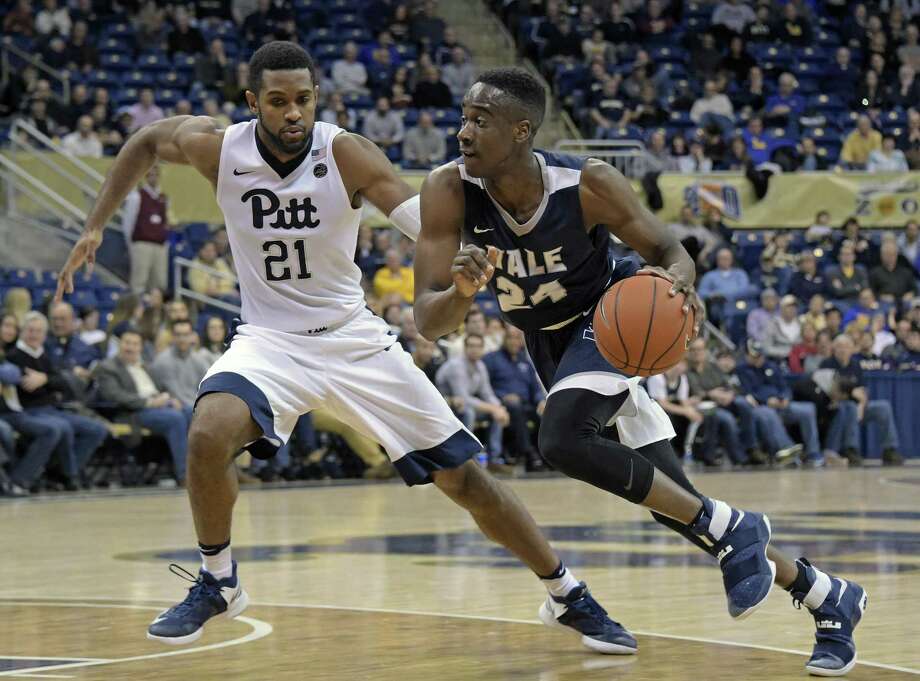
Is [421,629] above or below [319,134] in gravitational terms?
below

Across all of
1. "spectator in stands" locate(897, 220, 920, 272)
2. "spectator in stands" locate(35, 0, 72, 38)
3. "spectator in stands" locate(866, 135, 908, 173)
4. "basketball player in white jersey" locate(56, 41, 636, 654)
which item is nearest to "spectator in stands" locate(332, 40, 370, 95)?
"spectator in stands" locate(35, 0, 72, 38)

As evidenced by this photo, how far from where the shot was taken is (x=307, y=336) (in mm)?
A: 5586

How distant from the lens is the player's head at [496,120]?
5.04m

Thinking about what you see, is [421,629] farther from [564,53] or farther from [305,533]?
[564,53]

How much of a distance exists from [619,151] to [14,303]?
9.08 metres

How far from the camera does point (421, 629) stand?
5.69 meters

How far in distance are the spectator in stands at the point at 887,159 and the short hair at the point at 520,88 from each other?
54.7 ft

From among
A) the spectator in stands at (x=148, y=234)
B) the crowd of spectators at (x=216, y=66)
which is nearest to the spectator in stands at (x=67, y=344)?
the spectator in stands at (x=148, y=234)

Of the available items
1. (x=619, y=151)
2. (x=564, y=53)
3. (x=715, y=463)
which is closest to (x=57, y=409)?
(x=715, y=463)

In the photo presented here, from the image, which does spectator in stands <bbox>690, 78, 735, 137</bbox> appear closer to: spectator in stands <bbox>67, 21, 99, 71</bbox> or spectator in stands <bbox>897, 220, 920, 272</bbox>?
spectator in stands <bbox>897, 220, 920, 272</bbox>

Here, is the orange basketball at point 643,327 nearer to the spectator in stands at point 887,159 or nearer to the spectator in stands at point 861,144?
the spectator in stands at point 887,159

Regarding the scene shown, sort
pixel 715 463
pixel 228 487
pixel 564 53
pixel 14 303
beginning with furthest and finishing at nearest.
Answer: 1. pixel 564 53
2. pixel 715 463
3. pixel 14 303
4. pixel 228 487

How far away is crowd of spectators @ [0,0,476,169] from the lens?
17656mm

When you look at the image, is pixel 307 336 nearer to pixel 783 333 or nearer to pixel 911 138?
pixel 783 333
